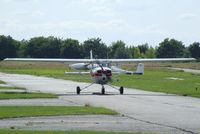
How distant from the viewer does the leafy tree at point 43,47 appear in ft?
577

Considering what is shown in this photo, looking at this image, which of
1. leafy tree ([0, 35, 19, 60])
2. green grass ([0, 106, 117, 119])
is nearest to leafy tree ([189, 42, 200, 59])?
leafy tree ([0, 35, 19, 60])

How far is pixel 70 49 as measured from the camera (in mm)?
171375

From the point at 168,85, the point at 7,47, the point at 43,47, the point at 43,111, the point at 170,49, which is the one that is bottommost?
the point at 168,85

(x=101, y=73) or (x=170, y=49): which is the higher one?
(x=170, y=49)

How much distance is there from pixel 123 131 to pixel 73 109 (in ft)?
23.9

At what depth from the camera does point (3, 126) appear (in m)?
16.6

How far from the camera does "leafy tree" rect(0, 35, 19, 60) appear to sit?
174m

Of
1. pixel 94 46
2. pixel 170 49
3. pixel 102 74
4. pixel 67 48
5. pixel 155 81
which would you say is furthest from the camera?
pixel 170 49

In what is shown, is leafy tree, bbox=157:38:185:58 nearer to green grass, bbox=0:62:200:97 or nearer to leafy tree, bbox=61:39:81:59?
leafy tree, bbox=61:39:81:59

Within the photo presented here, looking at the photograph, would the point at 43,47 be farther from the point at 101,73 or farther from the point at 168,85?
the point at 101,73

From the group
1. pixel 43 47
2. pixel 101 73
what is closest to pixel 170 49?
pixel 43 47

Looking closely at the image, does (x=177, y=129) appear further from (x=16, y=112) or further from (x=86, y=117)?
(x=16, y=112)

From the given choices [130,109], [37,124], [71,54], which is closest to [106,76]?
[130,109]

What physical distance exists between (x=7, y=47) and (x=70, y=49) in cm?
2013
